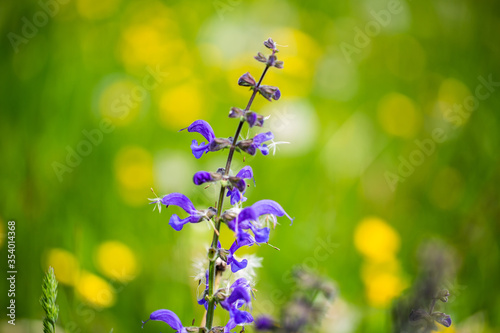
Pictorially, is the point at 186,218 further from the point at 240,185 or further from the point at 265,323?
the point at 265,323

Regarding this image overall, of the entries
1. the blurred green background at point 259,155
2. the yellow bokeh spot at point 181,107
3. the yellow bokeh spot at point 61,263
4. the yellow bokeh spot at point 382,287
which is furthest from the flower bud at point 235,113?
the yellow bokeh spot at point 181,107

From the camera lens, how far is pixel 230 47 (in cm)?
Answer: 353

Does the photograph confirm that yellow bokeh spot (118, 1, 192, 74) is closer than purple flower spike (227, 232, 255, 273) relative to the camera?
No

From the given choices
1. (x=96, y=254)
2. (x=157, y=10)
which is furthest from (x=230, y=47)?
(x=96, y=254)

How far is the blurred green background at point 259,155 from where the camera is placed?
2.23 metres

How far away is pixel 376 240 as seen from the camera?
286cm

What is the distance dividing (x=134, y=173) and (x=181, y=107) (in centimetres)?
58

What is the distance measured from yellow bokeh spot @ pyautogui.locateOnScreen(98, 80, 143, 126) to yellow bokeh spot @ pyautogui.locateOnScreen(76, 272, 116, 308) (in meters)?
1.23

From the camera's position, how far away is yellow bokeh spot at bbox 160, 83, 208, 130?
3244mm

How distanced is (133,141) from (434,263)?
2.46 meters

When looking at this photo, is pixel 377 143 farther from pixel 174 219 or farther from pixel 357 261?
pixel 174 219

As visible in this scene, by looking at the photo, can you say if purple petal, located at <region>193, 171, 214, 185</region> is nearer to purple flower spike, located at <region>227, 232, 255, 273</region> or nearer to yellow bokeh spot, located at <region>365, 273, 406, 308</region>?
purple flower spike, located at <region>227, 232, 255, 273</region>

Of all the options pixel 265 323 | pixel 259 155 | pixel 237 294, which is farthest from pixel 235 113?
pixel 259 155

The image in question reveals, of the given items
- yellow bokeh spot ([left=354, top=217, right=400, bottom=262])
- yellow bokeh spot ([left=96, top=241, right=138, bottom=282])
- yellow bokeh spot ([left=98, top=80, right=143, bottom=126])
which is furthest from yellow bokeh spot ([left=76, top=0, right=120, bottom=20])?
yellow bokeh spot ([left=354, top=217, right=400, bottom=262])
